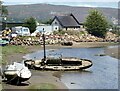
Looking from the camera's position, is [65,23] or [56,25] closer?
[56,25]

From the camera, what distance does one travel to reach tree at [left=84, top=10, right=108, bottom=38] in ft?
383

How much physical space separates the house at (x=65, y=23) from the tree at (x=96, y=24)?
30.1 ft

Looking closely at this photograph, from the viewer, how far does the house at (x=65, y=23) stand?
4921 inches

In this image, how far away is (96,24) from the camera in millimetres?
116438

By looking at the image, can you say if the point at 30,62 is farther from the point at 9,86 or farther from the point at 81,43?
the point at 81,43

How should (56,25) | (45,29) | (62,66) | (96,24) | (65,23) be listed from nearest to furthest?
(62,66), (96,24), (45,29), (56,25), (65,23)

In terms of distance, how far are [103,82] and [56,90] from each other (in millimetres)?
7895

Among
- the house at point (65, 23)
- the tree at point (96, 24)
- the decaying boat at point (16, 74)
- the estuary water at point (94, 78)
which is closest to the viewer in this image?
the decaying boat at point (16, 74)

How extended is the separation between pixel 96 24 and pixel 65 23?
1378cm

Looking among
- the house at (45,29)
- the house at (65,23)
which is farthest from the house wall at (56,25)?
the house at (45,29)

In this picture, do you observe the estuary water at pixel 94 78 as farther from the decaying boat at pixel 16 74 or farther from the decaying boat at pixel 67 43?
the decaying boat at pixel 67 43

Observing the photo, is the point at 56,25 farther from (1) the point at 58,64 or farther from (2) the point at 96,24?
(1) the point at 58,64

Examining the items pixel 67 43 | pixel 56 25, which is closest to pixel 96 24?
pixel 56 25

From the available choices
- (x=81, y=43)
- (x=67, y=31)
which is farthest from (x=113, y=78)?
(x=67, y=31)
